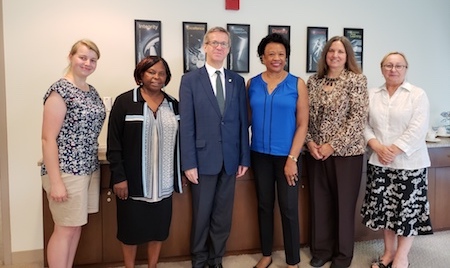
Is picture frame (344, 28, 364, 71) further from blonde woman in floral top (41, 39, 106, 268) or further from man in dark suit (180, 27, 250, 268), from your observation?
blonde woman in floral top (41, 39, 106, 268)

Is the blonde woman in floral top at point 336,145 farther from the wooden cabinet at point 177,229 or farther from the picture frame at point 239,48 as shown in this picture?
the picture frame at point 239,48

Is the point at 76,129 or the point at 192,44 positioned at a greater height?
the point at 192,44

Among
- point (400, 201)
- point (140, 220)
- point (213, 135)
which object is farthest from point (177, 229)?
point (400, 201)

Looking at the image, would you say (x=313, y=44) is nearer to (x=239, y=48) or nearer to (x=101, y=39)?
(x=239, y=48)

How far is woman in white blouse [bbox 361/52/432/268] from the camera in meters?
2.06

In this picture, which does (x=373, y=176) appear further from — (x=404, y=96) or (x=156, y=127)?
(x=156, y=127)

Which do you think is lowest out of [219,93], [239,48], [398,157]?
[398,157]

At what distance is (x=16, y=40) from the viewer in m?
2.29

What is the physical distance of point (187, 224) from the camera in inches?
90.3

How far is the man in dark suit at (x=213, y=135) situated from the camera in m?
1.95

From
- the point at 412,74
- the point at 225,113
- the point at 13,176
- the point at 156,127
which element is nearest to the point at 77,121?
the point at 156,127

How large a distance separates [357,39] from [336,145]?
4.29 ft

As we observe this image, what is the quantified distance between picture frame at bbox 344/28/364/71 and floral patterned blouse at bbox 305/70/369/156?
95 centimetres

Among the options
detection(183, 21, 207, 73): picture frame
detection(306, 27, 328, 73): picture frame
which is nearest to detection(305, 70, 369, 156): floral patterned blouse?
detection(306, 27, 328, 73): picture frame
